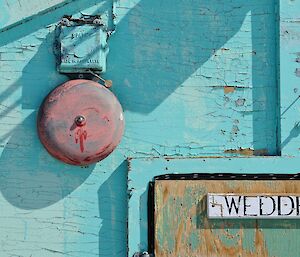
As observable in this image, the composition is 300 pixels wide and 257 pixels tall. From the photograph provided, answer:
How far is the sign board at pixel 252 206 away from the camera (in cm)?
388

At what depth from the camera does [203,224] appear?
3.93m

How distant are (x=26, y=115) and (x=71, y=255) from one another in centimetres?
94

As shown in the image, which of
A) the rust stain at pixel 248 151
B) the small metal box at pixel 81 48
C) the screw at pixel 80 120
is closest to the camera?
the screw at pixel 80 120

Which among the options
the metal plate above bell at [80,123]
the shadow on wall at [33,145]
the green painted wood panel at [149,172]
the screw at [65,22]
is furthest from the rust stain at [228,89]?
the screw at [65,22]

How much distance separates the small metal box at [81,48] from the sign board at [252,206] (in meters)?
1.11

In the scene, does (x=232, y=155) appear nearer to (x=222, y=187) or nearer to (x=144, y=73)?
(x=222, y=187)

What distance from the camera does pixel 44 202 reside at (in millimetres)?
4059

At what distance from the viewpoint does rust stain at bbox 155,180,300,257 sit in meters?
3.93

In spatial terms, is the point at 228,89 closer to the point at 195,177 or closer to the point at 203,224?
the point at 195,177

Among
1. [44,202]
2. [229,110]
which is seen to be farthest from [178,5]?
[44,202]

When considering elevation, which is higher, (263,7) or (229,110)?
(263,7)

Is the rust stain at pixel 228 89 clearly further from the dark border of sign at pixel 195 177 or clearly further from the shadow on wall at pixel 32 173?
the shadow on wall at pixel 32 173

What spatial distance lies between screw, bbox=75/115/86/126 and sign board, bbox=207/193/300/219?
89cm

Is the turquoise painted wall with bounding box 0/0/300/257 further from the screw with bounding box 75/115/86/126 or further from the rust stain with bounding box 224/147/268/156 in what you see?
the screw with bounding box 75/115/86/126
